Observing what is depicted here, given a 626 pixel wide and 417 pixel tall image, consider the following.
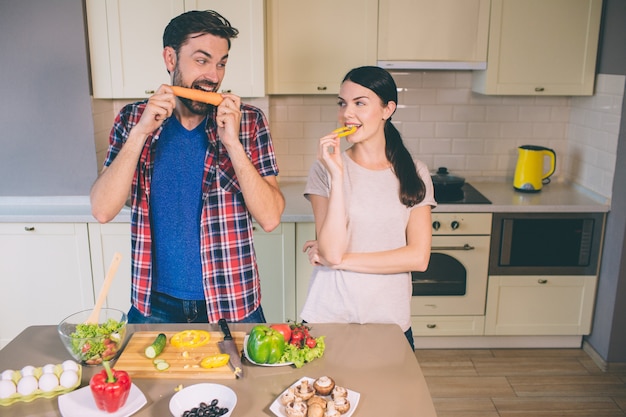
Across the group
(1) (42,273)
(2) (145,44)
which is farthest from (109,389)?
(2) (145,44)

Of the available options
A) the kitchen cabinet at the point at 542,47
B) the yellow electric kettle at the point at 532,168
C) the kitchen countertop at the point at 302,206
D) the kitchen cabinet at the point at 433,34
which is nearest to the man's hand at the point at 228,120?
the kitchen countertop at the point at 302,206

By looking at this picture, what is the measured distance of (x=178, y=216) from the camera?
2.02 meters

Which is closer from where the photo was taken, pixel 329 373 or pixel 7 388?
pixel 7 388

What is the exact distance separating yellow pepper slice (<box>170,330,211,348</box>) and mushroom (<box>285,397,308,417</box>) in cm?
41

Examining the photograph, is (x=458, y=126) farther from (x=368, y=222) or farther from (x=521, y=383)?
(x=368, y=222)

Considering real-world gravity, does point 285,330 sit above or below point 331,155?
below

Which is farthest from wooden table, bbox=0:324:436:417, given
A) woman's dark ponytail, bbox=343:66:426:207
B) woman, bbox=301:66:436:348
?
woman's dark ponytail, bbox=343:66:426:207

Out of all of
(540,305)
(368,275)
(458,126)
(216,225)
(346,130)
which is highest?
(346,130)

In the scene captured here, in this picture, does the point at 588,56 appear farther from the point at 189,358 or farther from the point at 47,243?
the point at 47,243

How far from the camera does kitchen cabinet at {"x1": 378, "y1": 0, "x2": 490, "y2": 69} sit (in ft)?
11.4

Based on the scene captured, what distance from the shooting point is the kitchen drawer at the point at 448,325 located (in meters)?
3.67

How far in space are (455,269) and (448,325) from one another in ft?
1.19

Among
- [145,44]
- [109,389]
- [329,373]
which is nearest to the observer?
[109,389]

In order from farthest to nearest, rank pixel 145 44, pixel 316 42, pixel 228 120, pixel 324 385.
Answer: pixel 316 42, pixel 145 44, pixel 228 120, pixel 324 385
